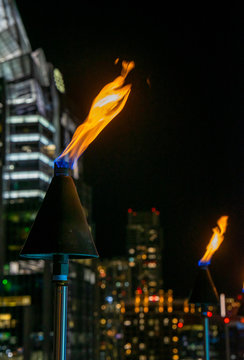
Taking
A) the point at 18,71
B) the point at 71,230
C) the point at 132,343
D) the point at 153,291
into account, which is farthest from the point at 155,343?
the point at 71,230

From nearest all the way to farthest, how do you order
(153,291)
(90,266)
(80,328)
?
(80,328)
(90,266)
(153,291)

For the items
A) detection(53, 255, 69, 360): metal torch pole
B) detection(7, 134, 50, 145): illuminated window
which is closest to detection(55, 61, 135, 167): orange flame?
detection(53, 255, 69, 360): metal torch pole

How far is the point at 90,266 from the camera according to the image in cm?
10012

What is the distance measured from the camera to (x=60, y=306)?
3891 mm

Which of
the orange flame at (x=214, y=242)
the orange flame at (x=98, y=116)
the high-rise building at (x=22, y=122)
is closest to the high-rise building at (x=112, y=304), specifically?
the high-rise building at (x=22, y=122)

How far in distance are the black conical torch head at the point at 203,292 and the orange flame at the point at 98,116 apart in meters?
3.69

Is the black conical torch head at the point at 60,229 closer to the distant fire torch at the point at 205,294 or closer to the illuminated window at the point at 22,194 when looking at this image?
the distant fire torch at the point at 205,294

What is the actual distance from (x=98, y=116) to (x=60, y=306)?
66.9 inches

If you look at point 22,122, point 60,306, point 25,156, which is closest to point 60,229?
point 60,306

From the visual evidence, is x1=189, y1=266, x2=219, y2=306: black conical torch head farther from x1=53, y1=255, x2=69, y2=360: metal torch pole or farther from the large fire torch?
x1=53, y1=255, x2=69, y2=360: metal torch pole

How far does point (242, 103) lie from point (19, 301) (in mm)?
71659

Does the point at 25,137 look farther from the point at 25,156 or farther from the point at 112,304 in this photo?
the point at 112,304

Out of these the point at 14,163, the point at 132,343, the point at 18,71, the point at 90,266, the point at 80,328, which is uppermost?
the point at 18,71

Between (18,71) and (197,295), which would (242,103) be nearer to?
(197,295)
